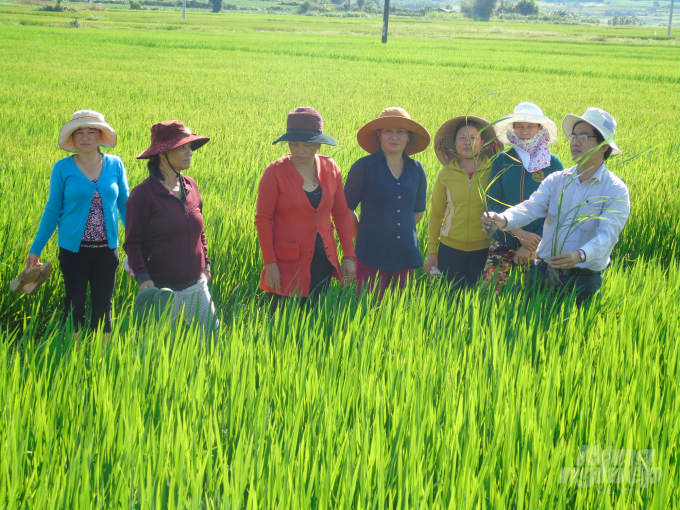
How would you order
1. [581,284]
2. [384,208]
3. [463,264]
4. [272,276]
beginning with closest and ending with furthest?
[581,284] → [272,276] → [384,208] → [463,264]

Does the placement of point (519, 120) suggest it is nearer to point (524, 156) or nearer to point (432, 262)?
point (524, 156)

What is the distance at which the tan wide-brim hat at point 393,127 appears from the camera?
3.10m

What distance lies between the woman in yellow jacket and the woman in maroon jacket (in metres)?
1.41

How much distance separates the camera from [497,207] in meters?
3.37

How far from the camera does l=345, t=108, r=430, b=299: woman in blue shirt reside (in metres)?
3.15

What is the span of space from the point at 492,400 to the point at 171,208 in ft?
5.71

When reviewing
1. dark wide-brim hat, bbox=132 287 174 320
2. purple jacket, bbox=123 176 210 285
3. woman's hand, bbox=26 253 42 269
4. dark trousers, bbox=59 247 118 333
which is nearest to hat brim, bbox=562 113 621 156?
purple jacket, bbox=123 176 210 285

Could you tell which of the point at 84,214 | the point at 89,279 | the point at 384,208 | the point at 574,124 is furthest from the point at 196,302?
the point at 574,124

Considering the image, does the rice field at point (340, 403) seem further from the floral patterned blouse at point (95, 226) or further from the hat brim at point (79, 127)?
the hat brim at point (79, 127)

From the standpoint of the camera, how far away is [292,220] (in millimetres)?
2961

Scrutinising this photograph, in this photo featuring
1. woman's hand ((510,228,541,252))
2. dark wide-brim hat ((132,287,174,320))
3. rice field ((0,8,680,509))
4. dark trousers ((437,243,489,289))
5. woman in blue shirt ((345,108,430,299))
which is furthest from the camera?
dark trousers ((437,243,489,289))

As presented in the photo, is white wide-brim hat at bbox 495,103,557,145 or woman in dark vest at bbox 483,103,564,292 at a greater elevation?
white wide-brim hat at bbox 495,103,557,145

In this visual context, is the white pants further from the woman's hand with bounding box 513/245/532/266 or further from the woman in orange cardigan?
the woman's hand with bounding box 513/245/532/266

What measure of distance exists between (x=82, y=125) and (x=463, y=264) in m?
2.19
